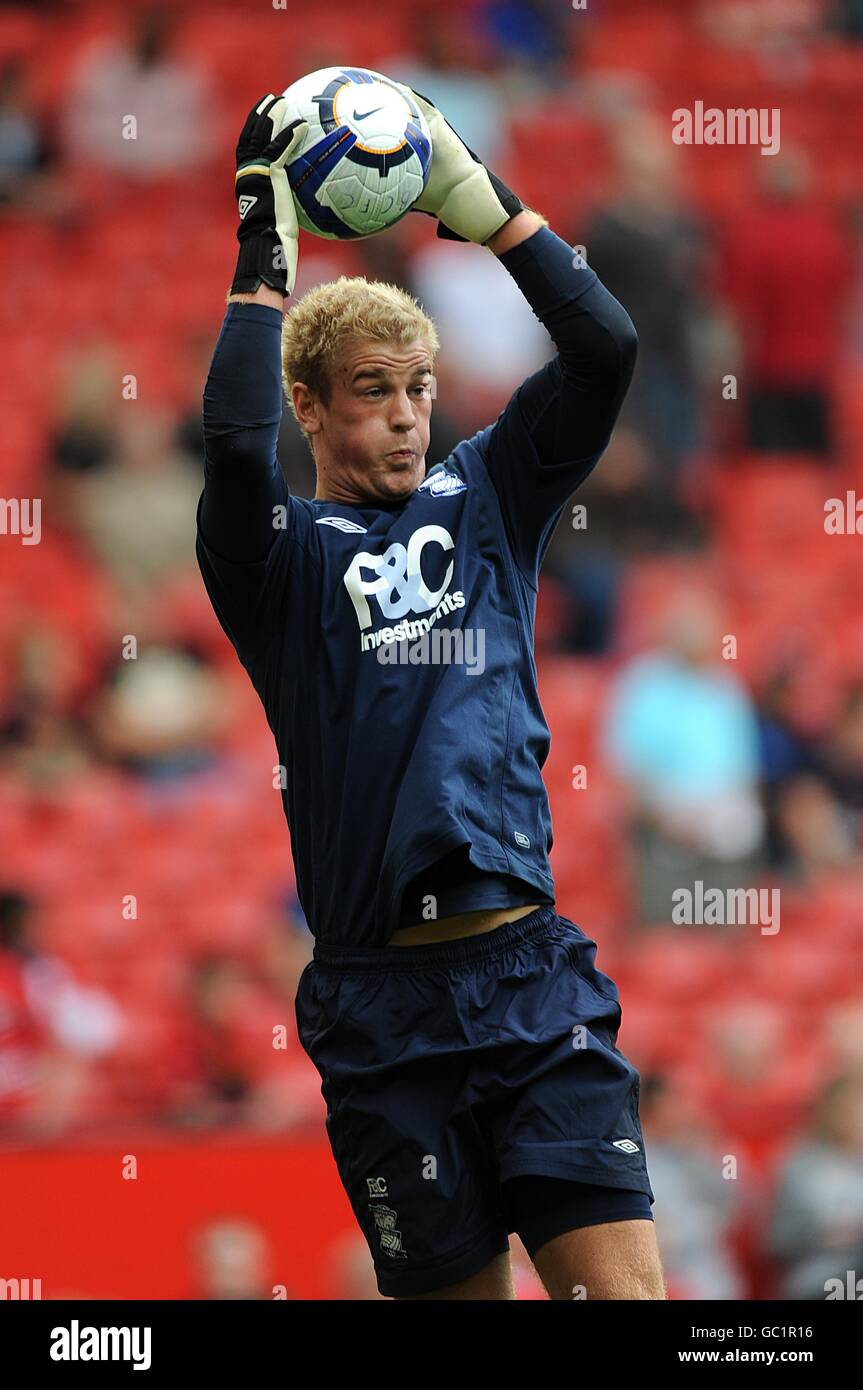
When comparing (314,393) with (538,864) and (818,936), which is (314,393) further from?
(818,936)

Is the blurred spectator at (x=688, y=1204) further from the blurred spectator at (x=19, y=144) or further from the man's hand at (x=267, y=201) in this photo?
the blurred spectator at (x=19, y=144)

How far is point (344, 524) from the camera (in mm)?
3744

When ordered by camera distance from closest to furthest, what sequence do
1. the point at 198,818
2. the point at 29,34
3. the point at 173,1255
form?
the point at 173,1255
the point at 198,818
the point at 29,34

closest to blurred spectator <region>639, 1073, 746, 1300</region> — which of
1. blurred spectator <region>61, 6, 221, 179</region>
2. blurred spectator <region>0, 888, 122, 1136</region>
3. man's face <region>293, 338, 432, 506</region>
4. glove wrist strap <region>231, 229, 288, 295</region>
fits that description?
blurred spectator <region>0, 888, 122, 1136</region>

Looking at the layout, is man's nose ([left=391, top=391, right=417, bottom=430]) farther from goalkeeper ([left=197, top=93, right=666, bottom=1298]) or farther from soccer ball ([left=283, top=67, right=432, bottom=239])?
soccer ball ([left=283, top=67, right=432, bottom=239])

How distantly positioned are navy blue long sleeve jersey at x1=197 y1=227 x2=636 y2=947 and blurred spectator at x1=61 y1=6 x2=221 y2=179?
24.9 ft

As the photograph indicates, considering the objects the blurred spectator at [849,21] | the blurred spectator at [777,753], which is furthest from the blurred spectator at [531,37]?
the blurred spectator at [777,753]

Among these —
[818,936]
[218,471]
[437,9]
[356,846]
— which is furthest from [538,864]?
[437,9]

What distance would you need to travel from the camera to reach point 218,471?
3564 millimetres

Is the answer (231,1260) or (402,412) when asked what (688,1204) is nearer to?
(231,1260)

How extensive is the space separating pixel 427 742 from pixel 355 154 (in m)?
1.13

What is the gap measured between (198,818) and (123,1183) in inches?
94.5

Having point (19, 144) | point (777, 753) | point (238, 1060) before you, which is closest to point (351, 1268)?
point (238, 1060)

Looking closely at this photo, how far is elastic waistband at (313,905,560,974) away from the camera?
138 inches
